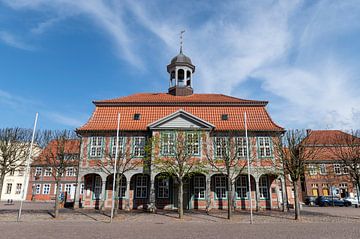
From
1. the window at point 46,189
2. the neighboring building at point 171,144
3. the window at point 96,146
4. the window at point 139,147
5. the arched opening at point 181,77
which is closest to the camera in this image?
the neighboring building at point 171,144

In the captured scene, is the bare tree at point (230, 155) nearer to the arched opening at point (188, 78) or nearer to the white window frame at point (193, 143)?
the white window frame at point (193, 143)

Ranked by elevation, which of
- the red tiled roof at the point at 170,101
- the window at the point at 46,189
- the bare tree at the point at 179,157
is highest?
the red tiled roof at the point at 170,101

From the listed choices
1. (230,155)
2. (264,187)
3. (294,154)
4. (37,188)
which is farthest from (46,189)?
(294,154)

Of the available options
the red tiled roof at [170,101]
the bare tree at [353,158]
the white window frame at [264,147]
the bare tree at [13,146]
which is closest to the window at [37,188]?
the bare tree at [13,146]

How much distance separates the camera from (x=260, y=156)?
2458 cm

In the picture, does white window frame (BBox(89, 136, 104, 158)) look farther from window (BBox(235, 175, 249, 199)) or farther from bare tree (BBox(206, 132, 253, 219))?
window (BBox(235, 175, 249, 199))

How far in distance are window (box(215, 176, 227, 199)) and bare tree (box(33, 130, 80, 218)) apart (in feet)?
41.6

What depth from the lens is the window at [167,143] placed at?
23062mm

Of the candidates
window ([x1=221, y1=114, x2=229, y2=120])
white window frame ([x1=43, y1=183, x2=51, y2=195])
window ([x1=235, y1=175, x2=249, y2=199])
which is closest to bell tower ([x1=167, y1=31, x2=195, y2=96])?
window ([x1=221, y1=114, x2=229, y2=120])

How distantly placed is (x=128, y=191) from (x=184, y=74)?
14459mm

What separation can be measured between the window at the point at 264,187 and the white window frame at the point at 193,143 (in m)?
6.90

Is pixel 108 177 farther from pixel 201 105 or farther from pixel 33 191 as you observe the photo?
pixel 33 191

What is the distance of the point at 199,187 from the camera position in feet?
82.0

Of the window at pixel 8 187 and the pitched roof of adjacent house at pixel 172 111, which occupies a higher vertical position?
the pitched roof of adjacent house at pixel 172 111
